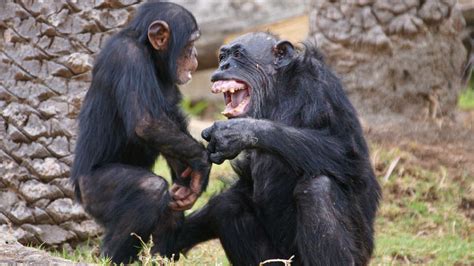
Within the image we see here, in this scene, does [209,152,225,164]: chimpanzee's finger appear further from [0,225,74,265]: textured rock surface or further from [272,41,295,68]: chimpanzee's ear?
[0,225,74,265]: textured rock surface

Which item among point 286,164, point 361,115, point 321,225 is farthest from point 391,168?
point 321,225

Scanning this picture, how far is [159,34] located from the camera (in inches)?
278

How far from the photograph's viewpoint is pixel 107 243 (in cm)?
684

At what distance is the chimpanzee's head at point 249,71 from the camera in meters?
6.96

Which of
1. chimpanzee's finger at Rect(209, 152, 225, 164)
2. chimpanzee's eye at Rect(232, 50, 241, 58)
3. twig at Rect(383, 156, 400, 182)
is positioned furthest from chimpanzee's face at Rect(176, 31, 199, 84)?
twig at Rect(383, 156, 400, 182)

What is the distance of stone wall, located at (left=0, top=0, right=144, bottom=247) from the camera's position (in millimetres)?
8148

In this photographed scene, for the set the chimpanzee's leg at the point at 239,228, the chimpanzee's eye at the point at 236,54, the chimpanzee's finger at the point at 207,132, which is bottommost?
the chimpanzee's leg at the point at 239,228

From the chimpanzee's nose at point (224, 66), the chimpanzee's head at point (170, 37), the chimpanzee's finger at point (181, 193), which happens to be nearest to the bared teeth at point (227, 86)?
the chimpanzee's nose at point (224, 66)

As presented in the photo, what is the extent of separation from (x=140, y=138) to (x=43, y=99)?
182 cm

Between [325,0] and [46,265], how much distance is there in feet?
19.8

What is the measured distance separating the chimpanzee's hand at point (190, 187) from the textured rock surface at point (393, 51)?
375 centimetres

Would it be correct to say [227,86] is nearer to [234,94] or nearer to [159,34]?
[234,94]

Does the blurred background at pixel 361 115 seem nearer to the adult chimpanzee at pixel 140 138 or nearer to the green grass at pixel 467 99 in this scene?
the adult chimpanzee at pixel 140 138

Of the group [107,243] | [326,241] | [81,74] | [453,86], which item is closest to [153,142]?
[107,243]
